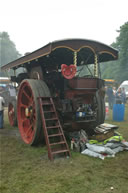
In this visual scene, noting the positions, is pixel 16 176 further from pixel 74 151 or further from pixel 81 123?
pixel 81 123

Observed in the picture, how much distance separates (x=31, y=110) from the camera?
4.57 meters

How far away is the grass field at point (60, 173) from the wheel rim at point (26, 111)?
2.57 ft

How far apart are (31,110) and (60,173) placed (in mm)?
2048

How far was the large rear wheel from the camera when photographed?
3.97 meters

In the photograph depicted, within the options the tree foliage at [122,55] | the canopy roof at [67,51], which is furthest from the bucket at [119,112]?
the tree foliage at [122,55]

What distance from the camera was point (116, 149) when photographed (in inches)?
149

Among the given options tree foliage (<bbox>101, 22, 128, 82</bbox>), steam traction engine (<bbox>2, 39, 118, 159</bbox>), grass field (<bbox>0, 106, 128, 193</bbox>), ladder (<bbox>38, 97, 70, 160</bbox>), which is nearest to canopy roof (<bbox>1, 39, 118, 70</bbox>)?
steam traction engine (<bbox>2, 39, 118, 159</bbox>)

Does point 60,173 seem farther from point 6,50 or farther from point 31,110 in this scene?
point 6,50

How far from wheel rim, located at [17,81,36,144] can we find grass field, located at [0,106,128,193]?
78 centimetres

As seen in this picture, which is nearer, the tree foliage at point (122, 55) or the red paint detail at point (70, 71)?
the red paint detail at point (70, 71)

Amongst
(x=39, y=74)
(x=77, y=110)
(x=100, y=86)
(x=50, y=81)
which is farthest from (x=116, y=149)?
(x=39, y=74)

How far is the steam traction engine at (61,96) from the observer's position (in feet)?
12.9

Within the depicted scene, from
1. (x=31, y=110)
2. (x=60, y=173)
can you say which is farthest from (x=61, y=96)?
(x=60, y=173)

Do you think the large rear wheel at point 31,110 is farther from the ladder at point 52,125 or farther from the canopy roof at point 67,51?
the canopy roof at point 67,51
